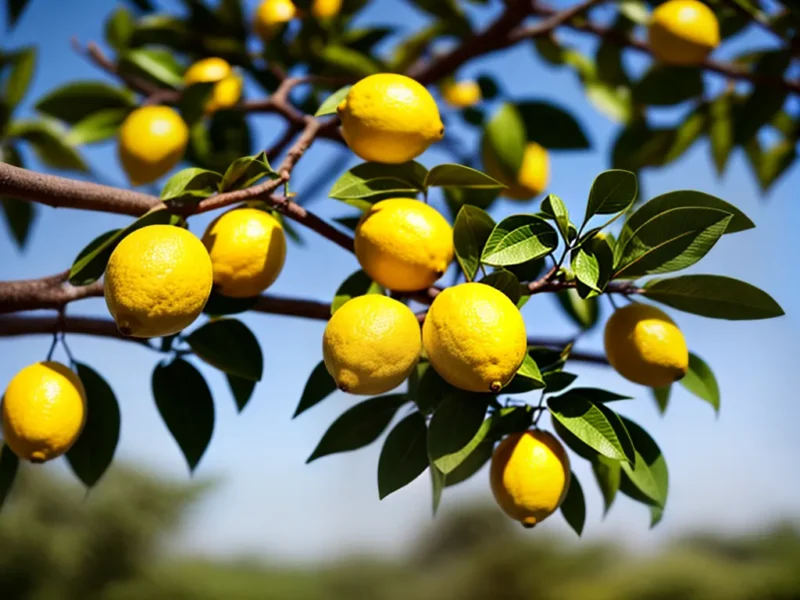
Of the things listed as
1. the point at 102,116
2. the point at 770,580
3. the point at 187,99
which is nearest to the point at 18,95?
the point at 102,116

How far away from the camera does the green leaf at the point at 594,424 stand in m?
0.52

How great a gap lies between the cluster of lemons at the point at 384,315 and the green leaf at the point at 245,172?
2cm

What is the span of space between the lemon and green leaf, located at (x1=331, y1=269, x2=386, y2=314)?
47 centimetres

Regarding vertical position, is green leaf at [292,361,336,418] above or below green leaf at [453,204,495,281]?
below

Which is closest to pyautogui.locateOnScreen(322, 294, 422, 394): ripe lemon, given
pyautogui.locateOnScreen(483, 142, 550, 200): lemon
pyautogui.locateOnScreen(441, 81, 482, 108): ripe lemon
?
pyautogui.locateOnScreen(483, 142, 550, 200): lemon

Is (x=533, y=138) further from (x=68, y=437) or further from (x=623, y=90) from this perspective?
(x=68, y=437)

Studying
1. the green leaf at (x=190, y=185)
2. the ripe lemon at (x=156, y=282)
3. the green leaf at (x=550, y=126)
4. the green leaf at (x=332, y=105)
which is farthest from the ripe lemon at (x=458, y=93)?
the ripe lemon at (x=156, y=282)

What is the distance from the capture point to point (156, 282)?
0.45 meters

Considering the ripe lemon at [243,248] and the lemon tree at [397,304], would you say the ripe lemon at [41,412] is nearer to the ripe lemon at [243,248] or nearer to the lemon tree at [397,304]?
the lemon tree at [397,304]

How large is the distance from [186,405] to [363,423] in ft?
0.53

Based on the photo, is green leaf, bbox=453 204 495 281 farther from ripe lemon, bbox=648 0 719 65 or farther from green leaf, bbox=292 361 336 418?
ripe lemon, bbox=648 0 719 65

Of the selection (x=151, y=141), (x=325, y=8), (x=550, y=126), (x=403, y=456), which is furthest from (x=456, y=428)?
(x=325, y=8)

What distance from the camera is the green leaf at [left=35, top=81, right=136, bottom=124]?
0.98m

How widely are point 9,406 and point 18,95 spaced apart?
2.52 ft
